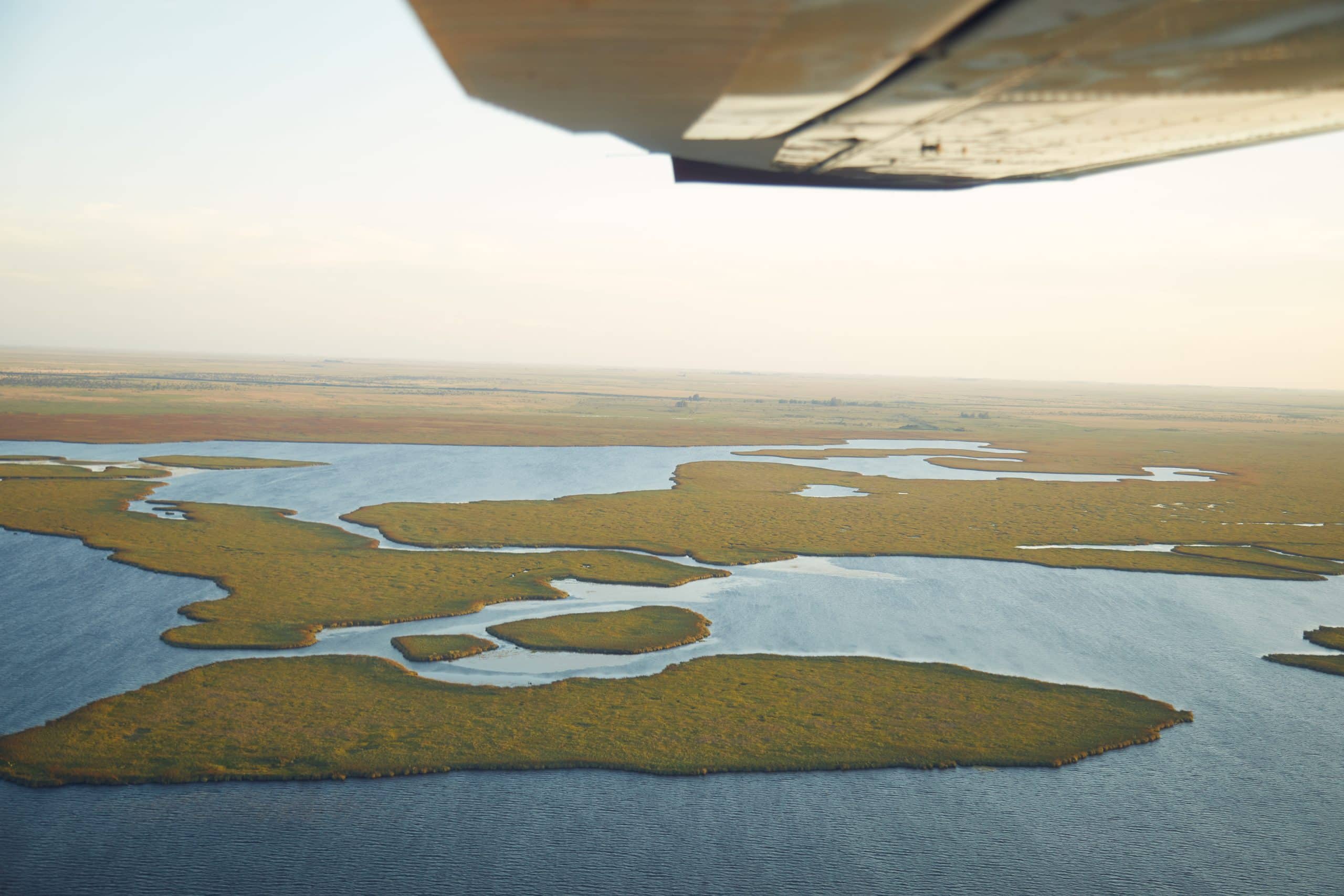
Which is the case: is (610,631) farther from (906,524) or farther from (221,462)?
(221,462)

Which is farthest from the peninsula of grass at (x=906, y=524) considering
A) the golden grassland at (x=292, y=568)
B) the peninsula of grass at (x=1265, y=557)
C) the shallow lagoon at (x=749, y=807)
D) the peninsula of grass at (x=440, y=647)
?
the peninsula of grass at (x=440, y=647)

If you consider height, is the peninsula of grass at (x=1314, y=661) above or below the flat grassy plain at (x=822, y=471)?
below

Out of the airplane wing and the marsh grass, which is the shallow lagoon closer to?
the airplane wing

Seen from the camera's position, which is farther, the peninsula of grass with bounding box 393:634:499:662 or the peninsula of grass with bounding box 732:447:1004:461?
the peninsula of grass with bounding box 732:447:1004:461

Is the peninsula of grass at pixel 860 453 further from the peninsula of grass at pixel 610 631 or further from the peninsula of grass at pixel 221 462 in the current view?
the peninsula of grass at pixel 610 631

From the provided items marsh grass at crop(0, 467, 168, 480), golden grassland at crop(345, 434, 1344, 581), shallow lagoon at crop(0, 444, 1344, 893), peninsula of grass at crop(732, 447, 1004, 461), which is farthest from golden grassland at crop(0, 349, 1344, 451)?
shallow lagoon at crop(0, 444, 1344, 893)

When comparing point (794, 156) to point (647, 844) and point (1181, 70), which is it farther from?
point (647, 844)
